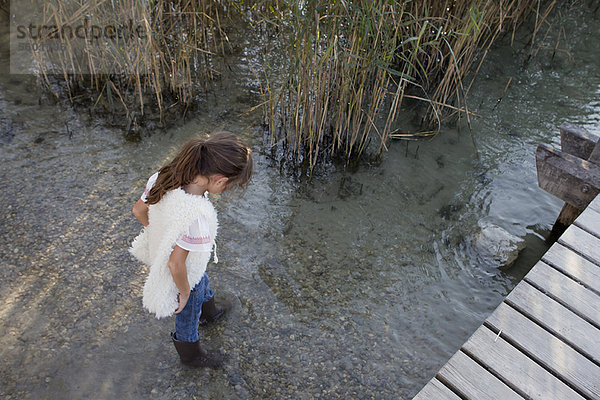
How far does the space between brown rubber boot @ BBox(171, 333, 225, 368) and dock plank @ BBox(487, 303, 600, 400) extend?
1.20 m

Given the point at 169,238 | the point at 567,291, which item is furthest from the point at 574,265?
the point at 169,238

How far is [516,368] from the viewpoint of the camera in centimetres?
175

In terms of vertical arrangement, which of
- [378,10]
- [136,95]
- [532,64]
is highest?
[378,10]

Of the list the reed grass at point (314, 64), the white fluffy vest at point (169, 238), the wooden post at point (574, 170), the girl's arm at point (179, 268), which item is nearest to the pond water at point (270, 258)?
the reed grass at point (314, 64)

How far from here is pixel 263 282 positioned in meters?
2.64

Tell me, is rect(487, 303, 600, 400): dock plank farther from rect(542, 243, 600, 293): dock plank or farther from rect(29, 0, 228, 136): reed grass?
rect(29, 0, 228, 136): reed grass

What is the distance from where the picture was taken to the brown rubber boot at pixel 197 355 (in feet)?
6.66

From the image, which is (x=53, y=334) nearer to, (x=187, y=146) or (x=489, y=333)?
(x=187, y=146)

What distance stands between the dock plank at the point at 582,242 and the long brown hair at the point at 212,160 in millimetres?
1706

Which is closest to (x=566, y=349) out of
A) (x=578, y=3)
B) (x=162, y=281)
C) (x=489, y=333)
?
(x=489, y=333)

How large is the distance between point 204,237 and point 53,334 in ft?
3.70

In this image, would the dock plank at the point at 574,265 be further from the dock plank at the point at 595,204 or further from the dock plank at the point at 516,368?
the dock plank at the point at 516,368

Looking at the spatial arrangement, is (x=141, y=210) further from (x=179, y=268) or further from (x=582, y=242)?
→ (x=582, y=242)

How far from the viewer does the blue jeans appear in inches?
74.2
